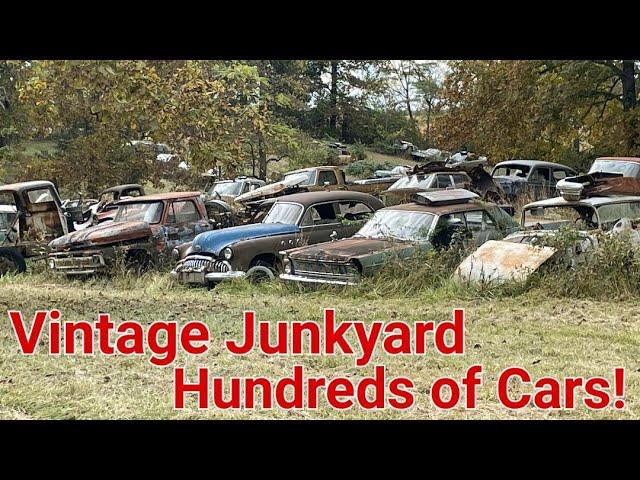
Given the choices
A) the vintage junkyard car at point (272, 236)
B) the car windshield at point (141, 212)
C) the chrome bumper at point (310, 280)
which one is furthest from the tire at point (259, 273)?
the car windshield at point (141, 212)

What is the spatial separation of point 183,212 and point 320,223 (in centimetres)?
239

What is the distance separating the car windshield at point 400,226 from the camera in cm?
940

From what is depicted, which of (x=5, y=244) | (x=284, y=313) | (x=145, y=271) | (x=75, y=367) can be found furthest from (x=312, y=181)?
(x=75, y=367)

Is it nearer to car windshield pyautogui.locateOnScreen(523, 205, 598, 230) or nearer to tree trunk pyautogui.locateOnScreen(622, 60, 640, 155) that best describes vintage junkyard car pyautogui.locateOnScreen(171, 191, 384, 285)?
car windshield pyautogui.locateOnScreen(523, 205, 598, 230)

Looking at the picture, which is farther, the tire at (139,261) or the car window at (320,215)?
the tire at (139,261)

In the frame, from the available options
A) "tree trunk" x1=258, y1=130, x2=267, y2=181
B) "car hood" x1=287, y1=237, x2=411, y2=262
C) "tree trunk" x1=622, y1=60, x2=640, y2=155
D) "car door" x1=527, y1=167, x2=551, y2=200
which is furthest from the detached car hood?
"tree trunk" x1=622, y1=60, x2=640, y2=155

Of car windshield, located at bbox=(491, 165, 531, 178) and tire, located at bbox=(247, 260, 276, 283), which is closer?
tire, located at bbox=(247, 260, 276, 283)

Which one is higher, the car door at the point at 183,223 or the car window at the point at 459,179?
the car window at the point at 459,179

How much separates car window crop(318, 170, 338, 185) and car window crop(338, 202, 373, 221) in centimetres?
455

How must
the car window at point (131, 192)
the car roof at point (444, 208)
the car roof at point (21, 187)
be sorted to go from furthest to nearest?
the car window at point (131, 192) < the car roof at point (21, 187) < the car roof at point (444, 208)

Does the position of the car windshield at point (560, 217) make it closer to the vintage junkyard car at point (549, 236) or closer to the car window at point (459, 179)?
the vintage junkyard car at point (549, 236)

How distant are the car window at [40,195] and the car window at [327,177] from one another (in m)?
5.56

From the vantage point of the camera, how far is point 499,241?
30.0 feet

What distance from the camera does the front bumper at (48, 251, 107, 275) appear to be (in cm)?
1091
